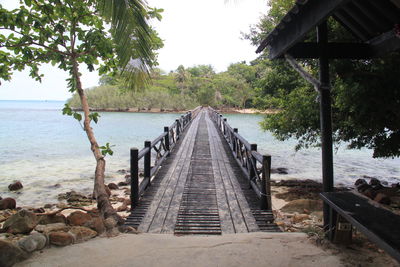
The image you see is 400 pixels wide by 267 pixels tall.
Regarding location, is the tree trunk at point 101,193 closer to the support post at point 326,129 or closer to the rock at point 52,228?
the rock at point 52,228

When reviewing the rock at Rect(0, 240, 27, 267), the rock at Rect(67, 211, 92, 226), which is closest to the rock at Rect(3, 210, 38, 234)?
the rock at Rect(67, 211, 92, 226)

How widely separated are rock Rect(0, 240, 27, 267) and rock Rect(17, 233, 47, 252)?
12cm

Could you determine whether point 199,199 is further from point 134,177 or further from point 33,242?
point 33,242

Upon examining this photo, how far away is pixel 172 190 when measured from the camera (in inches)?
232

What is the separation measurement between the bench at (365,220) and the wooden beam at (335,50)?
1815mm

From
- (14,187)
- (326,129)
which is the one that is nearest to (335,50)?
(326,129)

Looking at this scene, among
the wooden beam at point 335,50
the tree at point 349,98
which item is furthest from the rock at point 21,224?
the tree at point 349,98

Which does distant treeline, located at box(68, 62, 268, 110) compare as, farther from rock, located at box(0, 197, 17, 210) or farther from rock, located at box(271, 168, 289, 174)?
rock, located at box(0, 197, 17, 210)

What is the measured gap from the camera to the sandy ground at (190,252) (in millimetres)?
2922

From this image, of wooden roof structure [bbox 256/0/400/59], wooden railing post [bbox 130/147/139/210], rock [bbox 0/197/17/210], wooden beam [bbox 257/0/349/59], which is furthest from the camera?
rock [bbox 0/197/17/210]

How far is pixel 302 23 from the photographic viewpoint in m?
3.20

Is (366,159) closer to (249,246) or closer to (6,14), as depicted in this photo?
(249,246)

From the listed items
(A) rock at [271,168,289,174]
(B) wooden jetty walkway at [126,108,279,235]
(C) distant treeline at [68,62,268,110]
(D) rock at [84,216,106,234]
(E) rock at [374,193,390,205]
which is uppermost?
(C) distant treeline at [68,62,268,110]

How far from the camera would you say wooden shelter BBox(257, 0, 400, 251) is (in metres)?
3.22
